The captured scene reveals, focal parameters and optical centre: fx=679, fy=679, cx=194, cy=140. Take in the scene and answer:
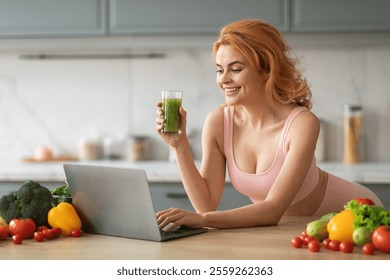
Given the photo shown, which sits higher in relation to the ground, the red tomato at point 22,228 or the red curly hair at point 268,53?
the red curly hair at point 268,53

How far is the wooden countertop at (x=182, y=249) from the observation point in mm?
1710

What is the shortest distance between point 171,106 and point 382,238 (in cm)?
86

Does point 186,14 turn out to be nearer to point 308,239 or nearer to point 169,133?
point 169,133

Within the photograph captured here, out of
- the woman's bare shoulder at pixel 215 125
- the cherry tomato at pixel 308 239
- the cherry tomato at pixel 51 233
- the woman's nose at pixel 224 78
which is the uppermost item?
the woman's nose at pixel 224 78

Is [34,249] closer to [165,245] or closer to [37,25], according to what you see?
[165,245]

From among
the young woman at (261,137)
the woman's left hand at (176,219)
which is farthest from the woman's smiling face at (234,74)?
the woman's left hand at (176,219)

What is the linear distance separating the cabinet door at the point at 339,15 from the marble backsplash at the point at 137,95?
1.33ft

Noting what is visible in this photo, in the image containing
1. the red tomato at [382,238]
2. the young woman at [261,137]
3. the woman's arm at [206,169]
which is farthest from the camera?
the woman's arm at [206,169]

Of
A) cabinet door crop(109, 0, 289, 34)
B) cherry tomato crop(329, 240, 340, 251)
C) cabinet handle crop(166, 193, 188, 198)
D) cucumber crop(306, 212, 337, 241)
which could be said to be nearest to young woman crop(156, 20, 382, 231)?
cucumber crop(306, 212, 337, 241)

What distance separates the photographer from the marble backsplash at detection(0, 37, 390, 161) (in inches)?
171

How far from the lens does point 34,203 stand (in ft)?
6.63

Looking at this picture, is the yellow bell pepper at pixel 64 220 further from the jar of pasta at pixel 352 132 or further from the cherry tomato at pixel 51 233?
the jar of pasta at pixel 352 132

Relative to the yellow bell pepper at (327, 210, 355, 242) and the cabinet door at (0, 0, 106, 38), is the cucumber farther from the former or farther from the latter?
the cabinet door at (0, 0, 106, 38)
